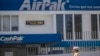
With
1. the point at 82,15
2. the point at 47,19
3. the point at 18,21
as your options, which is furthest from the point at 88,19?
the point at 18,21

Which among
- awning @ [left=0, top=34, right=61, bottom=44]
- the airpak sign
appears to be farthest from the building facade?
the airpak sign

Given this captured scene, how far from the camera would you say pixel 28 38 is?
98.7ft

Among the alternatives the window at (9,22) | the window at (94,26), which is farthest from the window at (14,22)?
the window at (94,26)

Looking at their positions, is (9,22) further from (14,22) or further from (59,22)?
(59,22)

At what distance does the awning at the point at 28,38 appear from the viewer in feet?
98.4

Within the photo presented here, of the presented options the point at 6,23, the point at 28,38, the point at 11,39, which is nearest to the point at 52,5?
the point at 28,38

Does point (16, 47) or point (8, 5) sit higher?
point (8, 5)

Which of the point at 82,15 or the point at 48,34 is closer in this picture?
the point at 48,34

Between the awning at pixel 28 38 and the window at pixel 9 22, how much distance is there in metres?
2.17

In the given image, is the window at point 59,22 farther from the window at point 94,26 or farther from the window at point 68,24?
the window at point 94,26

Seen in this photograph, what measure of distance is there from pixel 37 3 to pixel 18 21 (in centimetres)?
229

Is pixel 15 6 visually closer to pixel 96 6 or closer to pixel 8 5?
pixel 8 5

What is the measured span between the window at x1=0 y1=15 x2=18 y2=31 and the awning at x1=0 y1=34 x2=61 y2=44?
2.17 m

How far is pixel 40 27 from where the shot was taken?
3225 cm
